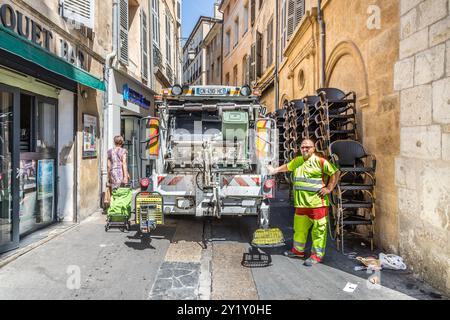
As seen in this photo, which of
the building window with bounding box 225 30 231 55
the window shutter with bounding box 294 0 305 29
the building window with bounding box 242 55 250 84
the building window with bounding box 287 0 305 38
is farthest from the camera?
the building window with bounding box 225 30 231 55

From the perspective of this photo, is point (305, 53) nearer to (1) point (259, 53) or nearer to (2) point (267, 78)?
(2) point (267, 78)

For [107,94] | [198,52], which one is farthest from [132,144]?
[198,52]

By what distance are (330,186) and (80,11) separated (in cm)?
513

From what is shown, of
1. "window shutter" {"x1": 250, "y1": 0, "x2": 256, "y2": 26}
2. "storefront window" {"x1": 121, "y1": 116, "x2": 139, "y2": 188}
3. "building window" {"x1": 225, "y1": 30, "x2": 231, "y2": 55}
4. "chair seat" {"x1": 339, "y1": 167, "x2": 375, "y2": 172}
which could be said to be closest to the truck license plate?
"chair seat" {"x1": 339, "y1": 167, "x2": 375, "y2": 172}

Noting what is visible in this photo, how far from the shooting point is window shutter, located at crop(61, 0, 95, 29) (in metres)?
5.53

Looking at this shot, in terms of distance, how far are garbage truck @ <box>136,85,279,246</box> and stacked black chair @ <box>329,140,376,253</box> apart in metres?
1.00

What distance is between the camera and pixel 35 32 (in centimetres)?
452

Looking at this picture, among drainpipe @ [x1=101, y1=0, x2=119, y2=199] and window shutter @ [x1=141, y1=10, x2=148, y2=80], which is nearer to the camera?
drainpipe @ [x1=101, y1=0, x2=119, y2=199]

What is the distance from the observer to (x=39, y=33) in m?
4.66

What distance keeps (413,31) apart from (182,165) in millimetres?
3896

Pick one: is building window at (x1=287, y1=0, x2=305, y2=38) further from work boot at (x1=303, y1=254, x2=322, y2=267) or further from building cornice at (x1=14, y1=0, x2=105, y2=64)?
work boot at (x1=303, y1=254, x2=322, y2=267)

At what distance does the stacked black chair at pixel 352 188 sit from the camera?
4.61 m
